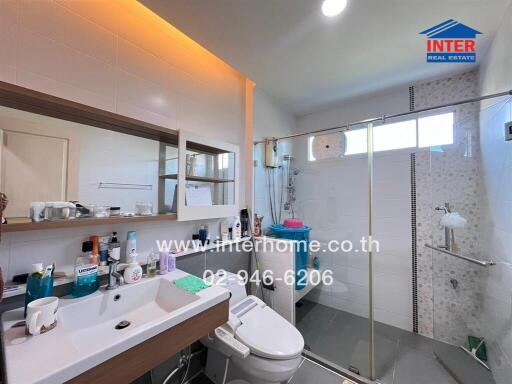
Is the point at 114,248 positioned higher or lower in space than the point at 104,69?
lower

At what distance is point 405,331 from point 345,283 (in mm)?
620

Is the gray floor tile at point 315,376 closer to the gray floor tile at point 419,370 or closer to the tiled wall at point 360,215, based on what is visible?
the gray floor tile at point 419,370

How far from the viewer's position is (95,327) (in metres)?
0.89

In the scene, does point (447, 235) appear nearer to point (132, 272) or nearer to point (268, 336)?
point (268, 336)

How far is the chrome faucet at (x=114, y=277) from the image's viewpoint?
3.26ft

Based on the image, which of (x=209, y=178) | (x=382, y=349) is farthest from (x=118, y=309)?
(x=382, y=349)

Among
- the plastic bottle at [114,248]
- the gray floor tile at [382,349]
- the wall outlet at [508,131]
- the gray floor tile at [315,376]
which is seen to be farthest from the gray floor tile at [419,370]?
the plastic bottle at [114,248]

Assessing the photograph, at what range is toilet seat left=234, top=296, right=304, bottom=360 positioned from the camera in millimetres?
1111

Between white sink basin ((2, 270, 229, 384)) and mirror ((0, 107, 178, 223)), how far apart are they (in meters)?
0.39

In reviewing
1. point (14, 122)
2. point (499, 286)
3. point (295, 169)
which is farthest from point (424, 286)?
point (14, 122)

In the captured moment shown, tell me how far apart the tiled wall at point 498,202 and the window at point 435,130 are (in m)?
0.21

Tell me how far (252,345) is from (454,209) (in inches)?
74.7

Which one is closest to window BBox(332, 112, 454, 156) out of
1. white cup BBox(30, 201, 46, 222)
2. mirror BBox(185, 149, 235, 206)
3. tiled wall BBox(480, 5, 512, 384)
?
tiled wall BBox(480, 5, 512, 384)

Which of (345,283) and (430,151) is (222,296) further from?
(430,151)
